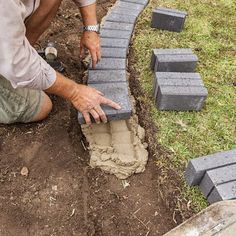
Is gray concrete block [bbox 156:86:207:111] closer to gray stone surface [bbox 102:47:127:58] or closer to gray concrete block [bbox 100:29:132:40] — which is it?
gray stone surface [bbox 102:47:127:58]

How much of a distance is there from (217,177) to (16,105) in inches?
72.7

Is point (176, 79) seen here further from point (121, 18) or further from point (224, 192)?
point (121, 18)

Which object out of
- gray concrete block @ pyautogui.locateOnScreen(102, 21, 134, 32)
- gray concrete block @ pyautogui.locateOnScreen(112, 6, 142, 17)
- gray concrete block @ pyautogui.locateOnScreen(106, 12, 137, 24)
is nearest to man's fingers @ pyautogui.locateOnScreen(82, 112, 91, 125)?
gray concrete block @ pyautogui.locateOnScreen(102, 21, 134, 32)

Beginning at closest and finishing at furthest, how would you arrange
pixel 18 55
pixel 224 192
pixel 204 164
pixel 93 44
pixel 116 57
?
pixel 18 55 < pixel 224 192 < pixel 204 164 < pixel 93 44 < pixel 116 57

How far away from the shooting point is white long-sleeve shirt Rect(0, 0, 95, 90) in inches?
87.8

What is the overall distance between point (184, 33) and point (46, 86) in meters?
2.34

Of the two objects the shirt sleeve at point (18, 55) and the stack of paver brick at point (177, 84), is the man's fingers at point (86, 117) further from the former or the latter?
the stack of paver brick at point (177, 84)

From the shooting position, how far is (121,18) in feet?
14.8

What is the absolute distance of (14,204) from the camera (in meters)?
2.88

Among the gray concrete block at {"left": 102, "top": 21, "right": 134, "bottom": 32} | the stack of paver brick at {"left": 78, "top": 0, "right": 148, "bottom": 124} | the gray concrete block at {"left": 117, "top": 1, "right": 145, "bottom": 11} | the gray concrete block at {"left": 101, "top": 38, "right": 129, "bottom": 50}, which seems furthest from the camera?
the gray concrete block at {"left": 117, "top": 1, "right": 145, "bottom": 11}

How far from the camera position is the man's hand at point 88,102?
2.85 metres

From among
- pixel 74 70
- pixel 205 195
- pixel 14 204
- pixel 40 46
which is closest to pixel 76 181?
pixel 14 204

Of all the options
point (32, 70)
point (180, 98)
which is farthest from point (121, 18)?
point (32, 70)

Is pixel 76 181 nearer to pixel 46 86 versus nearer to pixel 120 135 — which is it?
pixel 120 135
